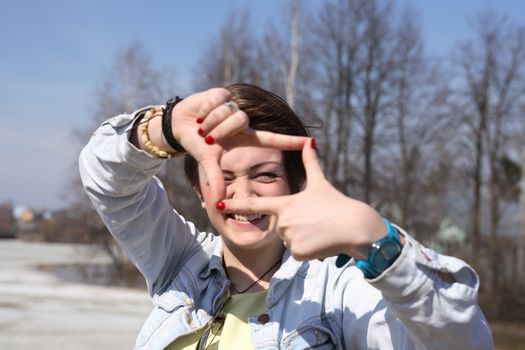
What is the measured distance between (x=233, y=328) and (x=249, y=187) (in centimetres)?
36

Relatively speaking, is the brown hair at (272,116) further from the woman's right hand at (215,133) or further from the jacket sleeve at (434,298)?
the jacket sleeve at (434,298)

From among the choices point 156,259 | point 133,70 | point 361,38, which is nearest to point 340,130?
point 361,38

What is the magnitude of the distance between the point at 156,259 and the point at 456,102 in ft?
51.6

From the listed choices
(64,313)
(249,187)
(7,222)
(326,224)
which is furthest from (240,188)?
(7,222)

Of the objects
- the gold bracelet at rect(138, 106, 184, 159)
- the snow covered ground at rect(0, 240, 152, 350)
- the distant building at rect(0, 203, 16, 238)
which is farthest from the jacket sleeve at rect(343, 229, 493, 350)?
the distant building at rect(0, 203, 16, 238)

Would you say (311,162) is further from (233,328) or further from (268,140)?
(233,328)

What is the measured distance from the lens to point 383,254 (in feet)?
3.44

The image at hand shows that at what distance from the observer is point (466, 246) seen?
13609 mm

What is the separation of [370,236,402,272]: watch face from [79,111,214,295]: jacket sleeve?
0.63 m

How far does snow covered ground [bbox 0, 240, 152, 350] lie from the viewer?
27.0ft

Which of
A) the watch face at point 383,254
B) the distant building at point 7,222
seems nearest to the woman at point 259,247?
the watch face at point 383,254

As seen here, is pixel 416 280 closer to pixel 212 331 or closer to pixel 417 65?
pixel 212 331

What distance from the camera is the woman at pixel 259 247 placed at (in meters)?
1.06

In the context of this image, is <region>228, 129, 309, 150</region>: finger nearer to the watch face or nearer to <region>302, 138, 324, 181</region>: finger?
<region>302, 138, 324, 181</region>: finger
